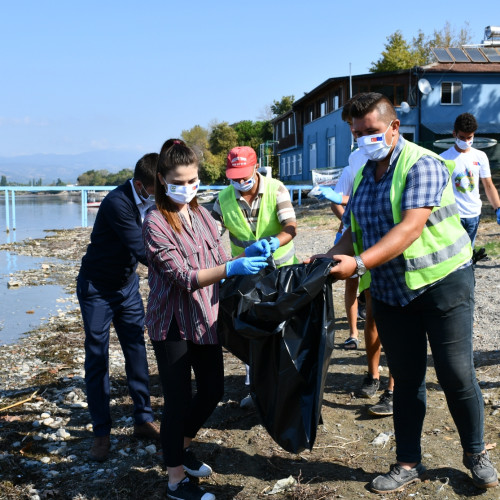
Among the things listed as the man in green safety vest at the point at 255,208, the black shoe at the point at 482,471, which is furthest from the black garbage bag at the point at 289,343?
the man in green safety vest at the point at 255,208

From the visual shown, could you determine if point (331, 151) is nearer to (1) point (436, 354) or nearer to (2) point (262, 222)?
(2) point (262, 222)

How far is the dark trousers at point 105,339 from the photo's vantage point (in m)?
3.97

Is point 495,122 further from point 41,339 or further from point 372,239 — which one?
point 372,239

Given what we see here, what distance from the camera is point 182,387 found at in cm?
319

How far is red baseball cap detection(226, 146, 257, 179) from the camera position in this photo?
167 inches

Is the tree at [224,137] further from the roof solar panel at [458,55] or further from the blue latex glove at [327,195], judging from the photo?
the blue latex glove at [327,195]

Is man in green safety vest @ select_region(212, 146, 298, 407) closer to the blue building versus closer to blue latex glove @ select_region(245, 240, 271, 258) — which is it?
blue latex glove @ select_region(245, 240, 271, 258)

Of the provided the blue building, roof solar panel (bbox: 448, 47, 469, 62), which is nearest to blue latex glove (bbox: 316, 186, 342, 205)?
the blue building

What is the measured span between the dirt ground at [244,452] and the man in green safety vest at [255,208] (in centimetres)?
129

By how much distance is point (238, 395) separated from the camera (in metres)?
4.96

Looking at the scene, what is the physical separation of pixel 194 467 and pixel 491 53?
1368 inches

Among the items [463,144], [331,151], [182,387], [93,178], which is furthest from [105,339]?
[93,178]

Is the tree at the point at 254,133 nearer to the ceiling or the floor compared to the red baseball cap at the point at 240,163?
nearer to the ceiling

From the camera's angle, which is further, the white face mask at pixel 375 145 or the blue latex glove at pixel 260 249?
the blue latex glove at pixel 260 249
